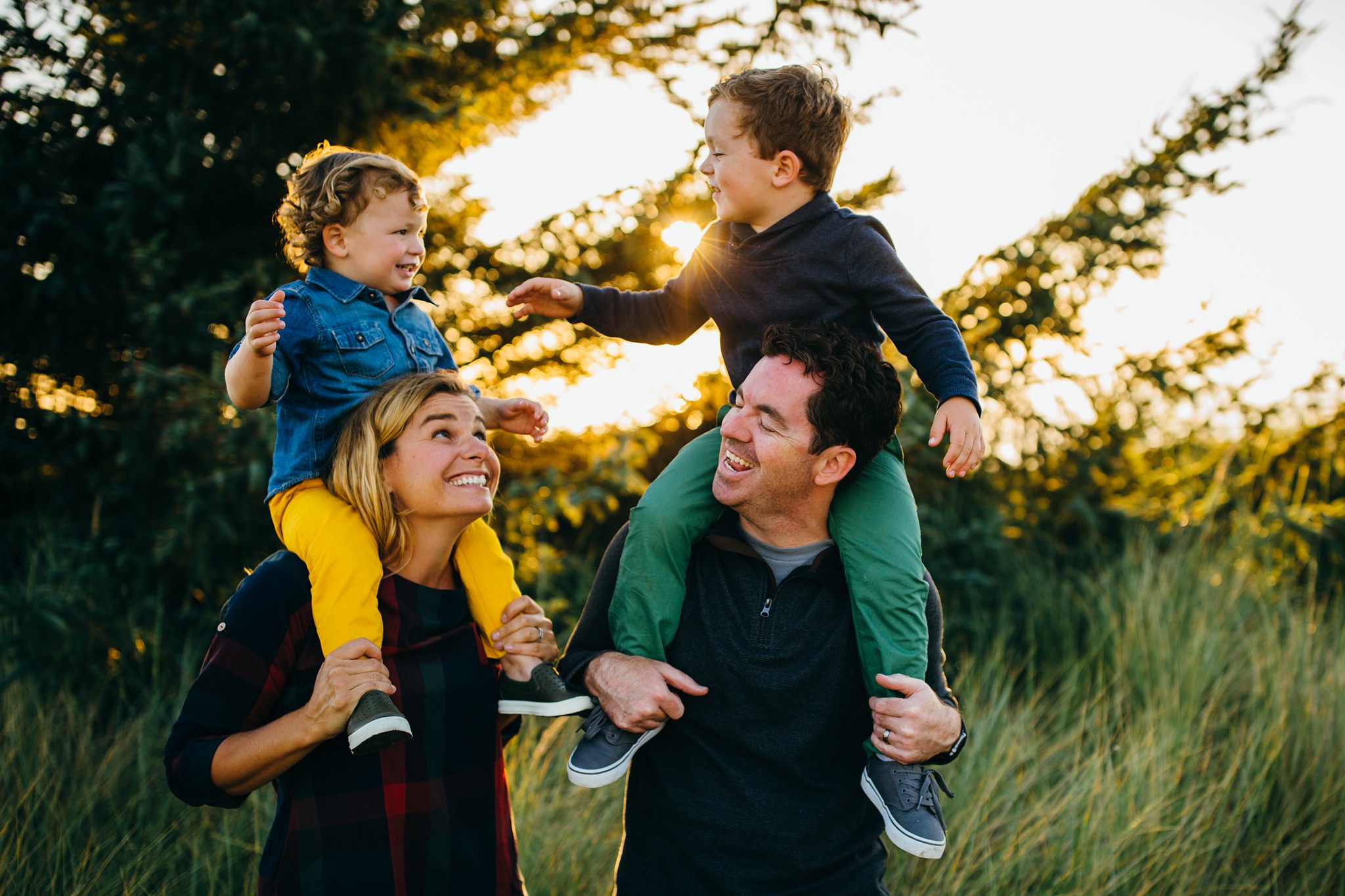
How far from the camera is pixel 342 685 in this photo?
184 cm

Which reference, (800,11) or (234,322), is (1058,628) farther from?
(234,322)

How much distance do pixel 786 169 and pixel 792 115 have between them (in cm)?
14

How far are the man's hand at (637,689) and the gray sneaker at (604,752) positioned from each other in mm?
44

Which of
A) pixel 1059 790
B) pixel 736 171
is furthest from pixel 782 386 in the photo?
pixel 1059 790

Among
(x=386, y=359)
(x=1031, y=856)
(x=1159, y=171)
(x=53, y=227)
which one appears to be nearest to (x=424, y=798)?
(x=386, y=359)

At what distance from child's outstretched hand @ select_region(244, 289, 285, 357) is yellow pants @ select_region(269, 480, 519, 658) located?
14.4 inches

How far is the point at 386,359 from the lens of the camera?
2.28 meters

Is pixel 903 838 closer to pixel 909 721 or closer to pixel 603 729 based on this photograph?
pixel 909 721

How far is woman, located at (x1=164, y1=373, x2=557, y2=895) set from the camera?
6.16ft

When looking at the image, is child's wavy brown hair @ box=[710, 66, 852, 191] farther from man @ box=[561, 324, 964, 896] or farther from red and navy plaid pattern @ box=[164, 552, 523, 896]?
red and navy plaid pattern @ box=[164, 552, 523, 896]

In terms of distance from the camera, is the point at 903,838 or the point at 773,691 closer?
the point at 903,838

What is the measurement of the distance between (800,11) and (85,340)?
13.2ft

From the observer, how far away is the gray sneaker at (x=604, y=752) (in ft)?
6.99

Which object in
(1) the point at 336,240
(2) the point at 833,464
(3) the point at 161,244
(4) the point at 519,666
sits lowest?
(4) the point at 519,666
